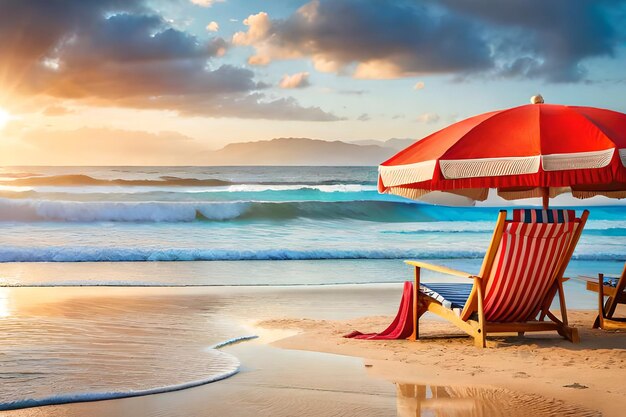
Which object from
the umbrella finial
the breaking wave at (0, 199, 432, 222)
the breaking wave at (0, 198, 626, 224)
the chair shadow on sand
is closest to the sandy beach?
the chair shadow on sand

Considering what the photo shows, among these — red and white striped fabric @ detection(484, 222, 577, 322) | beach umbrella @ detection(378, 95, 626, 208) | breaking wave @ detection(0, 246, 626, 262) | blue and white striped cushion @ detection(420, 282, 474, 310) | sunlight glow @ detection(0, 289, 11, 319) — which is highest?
beach umbrella @ detection(378, 95, 626, 208)

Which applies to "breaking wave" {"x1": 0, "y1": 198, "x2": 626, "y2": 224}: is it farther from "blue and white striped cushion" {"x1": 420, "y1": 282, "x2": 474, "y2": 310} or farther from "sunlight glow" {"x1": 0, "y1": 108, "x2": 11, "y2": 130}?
"blue and white striped cushion" {"x1": 420, "y1": 282, "x2": 474, "y2": 310}

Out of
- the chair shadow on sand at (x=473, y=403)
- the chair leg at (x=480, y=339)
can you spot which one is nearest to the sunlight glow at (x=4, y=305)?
the chair leg at (x=480, y=339)

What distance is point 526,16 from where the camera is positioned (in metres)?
28.0

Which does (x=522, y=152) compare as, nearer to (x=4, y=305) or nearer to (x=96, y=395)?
(x=96, y=395)

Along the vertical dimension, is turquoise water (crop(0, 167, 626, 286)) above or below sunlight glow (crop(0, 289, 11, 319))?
above

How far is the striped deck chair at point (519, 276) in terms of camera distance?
6.54 meters

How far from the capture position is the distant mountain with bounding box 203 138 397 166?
52.8 m

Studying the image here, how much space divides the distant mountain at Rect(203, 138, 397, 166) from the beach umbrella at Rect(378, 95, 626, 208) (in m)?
45.2

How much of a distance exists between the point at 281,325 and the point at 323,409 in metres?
3.65

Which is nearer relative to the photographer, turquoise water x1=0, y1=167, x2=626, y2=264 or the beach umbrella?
the beach umbrella

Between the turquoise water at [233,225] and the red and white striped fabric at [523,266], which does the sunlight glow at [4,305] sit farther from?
the red and white striped fabric at [523,266]

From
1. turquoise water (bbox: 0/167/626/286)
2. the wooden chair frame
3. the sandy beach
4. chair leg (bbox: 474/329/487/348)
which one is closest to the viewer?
the sandy beach

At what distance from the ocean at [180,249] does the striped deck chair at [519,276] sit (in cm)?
212
